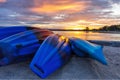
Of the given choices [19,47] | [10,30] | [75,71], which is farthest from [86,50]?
[10,30]

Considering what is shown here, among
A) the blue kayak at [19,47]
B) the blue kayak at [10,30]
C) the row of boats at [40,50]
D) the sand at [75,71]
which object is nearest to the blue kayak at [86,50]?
the row of boats at [40,50]

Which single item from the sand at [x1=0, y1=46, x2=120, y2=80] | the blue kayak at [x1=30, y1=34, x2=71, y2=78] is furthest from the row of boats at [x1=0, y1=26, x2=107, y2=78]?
the sand at [x1=0, y1=46, x2=120, y2=80]

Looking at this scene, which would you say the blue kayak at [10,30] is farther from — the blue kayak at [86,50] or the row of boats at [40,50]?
the blue kayak at [86,50]

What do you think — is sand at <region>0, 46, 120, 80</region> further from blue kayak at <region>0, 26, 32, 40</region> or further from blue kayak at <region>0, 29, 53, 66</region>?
blue kayak at <region>0, 26, 32, 40</region>

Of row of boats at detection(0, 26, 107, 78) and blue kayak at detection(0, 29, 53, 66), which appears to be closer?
row of boats at detection(0, 26, 107, 78)

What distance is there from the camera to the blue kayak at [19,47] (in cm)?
523

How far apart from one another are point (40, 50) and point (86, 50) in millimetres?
1104

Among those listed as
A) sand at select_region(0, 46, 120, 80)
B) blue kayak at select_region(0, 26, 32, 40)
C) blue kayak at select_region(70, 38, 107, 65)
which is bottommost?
sand at select_region(0, 46, 120, 80)

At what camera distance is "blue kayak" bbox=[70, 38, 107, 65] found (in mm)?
5715

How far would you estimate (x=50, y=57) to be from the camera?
5137 mm

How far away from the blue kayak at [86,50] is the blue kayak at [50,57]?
18 cm

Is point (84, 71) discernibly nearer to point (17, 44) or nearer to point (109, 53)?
point (17, 44)

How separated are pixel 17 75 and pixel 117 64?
2.26 m

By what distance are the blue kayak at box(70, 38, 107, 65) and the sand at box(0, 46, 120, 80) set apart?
14 cm
